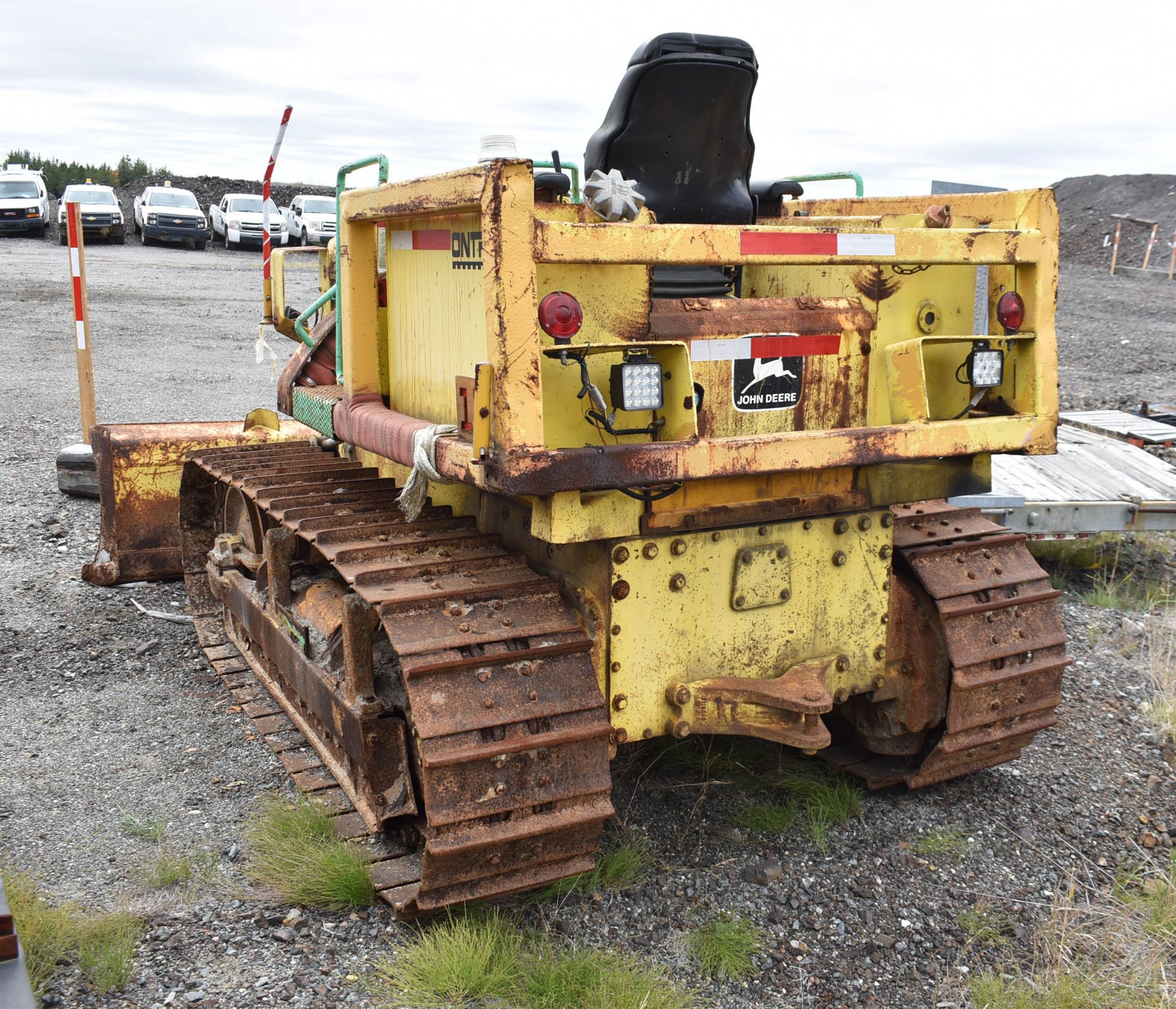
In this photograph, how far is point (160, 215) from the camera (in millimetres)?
28094

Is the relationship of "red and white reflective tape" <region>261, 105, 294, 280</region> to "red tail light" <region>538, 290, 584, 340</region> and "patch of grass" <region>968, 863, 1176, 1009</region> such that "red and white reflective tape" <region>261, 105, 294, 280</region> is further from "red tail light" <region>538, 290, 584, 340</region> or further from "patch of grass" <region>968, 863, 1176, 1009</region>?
"patch of grass" <region>968, 863, 1176, 1009</region>

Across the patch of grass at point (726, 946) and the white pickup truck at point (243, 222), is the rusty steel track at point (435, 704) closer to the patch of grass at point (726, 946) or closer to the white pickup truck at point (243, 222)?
the patch of grass at point (726, 946)

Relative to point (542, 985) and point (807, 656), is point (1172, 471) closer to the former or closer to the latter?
point (807, 656)

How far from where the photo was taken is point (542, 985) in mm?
2969

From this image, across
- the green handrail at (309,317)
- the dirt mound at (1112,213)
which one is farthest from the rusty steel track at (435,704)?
the dirt mound at (1112,213)

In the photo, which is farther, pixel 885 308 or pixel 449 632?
pixel 885 308

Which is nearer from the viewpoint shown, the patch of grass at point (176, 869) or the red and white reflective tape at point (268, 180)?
the patch of grass at point (176, 869)

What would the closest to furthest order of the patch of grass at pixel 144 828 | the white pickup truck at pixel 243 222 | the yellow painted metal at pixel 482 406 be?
the yellow painted metal at pixel 482 406, the patch of grass at pixel 144 828, the white pickup truck at pixel 243 222

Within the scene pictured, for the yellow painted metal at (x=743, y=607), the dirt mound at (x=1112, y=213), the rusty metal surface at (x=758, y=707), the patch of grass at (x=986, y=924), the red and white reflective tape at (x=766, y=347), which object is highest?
the dirt mound at (x=1112, y=213)

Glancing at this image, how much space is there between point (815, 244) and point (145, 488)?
394 cm

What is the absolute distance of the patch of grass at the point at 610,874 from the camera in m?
3.36

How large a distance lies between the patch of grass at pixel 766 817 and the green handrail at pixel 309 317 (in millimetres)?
2233

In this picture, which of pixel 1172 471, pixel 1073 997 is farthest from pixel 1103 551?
pixel 1073 997

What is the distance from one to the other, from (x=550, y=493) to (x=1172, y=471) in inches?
217
